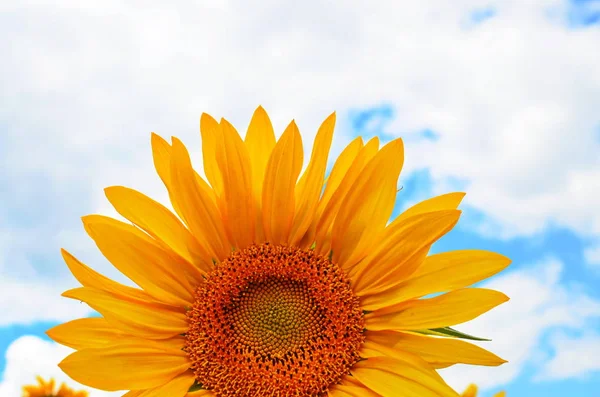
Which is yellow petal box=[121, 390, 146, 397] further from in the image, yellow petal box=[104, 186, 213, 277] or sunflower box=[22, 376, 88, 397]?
sunflower box=[22, 376, 88, 397]

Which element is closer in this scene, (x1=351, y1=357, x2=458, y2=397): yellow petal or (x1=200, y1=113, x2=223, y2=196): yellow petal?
(x1=351, y1=357, x2=458, y2=397): yellow petal

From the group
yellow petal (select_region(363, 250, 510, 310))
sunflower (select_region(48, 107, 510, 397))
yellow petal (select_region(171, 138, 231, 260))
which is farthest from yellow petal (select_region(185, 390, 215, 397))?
yellow petal (select_region(363, 250, 510, 310))

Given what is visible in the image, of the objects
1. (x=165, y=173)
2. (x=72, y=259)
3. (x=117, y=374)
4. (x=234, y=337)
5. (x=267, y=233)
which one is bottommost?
(x=117, y=374)

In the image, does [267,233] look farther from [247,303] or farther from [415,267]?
[415,267]

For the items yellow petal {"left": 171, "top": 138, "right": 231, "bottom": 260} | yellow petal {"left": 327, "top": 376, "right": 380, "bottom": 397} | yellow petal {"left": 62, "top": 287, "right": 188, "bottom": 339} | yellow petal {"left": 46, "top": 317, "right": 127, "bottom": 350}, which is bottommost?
yellow petal {"left": 327, "top": 376, "right": 380, "bottom": 397}

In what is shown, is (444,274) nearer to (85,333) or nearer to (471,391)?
(85,333)

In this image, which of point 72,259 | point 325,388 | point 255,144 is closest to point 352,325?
point 325,388

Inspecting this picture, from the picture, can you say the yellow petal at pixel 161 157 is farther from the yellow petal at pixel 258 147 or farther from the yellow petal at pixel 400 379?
the yellow petal at pixel 400 379
